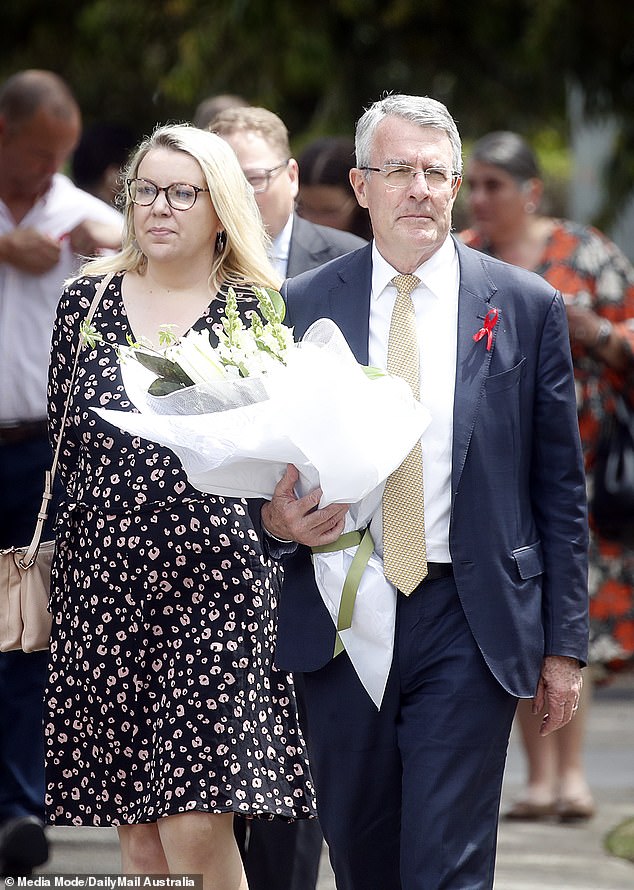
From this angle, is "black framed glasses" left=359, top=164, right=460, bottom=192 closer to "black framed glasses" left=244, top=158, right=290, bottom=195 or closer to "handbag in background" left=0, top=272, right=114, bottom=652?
"handbag in background" left=0, top=272, right=114, bottom=652

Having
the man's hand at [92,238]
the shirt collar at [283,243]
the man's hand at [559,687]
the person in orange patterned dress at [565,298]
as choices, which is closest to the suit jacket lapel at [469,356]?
the man's hand at [559,687]

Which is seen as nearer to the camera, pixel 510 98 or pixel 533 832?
pixel 533 832

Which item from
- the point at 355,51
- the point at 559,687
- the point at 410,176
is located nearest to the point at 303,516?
the point at 559,687

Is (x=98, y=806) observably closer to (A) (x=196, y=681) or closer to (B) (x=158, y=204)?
(A) (x=196, y=681)

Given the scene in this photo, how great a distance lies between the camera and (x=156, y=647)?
435 centimetres

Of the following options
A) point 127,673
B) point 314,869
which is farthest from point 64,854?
point 127,673

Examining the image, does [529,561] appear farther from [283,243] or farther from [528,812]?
[528,812]

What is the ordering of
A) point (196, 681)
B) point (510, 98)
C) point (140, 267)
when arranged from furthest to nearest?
point (510, 98), point (140, 267), point (196, 681)

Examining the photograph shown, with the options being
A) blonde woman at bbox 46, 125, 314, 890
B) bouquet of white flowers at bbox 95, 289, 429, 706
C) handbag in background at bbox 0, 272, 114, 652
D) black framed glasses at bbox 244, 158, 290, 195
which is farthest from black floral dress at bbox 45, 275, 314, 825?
black framed glasses at bbox 244, 158, 290, 195

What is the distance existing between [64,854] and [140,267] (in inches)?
94.4

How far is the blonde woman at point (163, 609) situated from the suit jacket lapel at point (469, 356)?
2.51 ft

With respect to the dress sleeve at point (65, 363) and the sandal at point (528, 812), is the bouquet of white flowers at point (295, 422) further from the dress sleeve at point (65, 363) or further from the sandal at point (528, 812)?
the sandal at point (528, 812)

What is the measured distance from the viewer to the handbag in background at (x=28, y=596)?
4617 millimetres

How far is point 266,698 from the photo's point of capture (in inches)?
174
